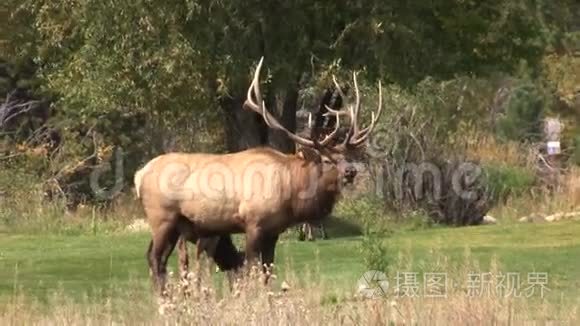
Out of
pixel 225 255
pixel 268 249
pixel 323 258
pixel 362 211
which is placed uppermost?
pixel 362 211

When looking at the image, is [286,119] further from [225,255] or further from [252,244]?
[252,244]

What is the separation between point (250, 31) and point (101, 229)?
8026 millimetres

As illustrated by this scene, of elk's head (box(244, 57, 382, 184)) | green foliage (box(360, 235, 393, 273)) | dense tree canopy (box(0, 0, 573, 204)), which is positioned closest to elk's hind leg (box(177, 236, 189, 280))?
elk's head (box(244, 57, 382, 184))

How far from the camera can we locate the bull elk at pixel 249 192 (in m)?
14.9

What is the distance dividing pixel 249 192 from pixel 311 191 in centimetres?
65

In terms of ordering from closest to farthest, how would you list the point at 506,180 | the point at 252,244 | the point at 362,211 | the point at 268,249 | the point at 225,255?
the point at 252,244
the point at 268,249
the point at 225,255
the point at 362,211
the point at 506,180

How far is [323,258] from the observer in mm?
19469

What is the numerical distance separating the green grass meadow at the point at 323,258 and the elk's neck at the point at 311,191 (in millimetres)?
641

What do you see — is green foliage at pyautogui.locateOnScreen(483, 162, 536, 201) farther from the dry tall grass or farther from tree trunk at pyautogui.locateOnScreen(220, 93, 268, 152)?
the dry tall grass

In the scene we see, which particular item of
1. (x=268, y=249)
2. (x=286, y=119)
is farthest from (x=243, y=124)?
(x=268, y=249)

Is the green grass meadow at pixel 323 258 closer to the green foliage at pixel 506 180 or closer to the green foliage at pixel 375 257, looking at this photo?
the green foliage at pixel 375 257

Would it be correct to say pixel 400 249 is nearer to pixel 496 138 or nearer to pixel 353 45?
pixel 353 45

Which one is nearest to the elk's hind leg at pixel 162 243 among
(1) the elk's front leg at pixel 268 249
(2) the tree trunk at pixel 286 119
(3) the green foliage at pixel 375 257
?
(1) the elk's front leg at pixel 268 249

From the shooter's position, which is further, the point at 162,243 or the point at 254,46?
the point at 254,46
